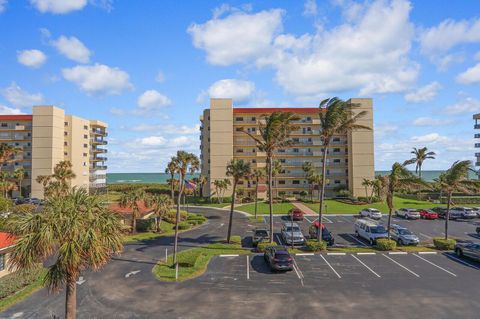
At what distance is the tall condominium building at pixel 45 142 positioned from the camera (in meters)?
80.9

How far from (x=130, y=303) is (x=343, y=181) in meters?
73.7

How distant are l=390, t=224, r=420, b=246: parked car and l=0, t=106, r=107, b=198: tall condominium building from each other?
7118cm

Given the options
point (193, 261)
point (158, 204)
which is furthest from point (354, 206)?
point (193, 261)

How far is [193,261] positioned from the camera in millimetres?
28078

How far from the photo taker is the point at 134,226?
4219 centimetres

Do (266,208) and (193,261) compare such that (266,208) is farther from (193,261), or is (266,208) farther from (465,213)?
(193,261)

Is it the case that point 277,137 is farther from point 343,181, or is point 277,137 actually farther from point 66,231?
point 343,181

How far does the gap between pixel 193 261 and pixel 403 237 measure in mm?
21494

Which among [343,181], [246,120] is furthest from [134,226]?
[343,181]

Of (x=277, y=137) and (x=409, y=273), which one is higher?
(x=277, y=137)

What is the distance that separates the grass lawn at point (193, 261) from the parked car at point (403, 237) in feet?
52.0

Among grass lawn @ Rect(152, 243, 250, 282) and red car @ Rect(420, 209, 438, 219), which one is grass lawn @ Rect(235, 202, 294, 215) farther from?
grass lawn @ Rect(152, 243, 250, 282)

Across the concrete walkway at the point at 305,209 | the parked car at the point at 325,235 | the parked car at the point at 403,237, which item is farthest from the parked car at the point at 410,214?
the parked car at the point at 325,235

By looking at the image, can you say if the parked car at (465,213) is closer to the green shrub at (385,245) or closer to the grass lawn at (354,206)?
the grass lawn at (354,206)
